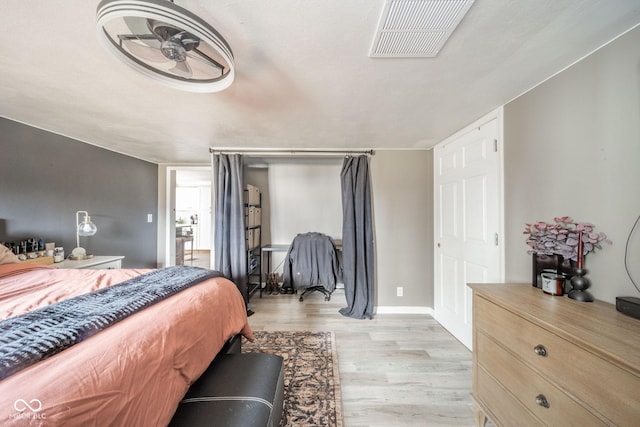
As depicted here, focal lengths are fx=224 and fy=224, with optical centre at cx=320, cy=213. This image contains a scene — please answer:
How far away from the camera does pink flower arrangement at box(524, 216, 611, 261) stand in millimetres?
1153

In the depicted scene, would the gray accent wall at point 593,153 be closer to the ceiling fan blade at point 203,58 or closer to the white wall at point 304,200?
the ceiling fan blade at point 203,58

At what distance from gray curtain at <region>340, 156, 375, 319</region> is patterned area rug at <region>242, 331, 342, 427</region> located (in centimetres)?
59

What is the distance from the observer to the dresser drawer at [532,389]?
85 centimetres

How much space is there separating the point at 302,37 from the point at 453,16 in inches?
25.8

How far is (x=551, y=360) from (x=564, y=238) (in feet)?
2.22

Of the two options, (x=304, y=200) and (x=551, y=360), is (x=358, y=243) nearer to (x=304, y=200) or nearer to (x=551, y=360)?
(x=304, y=200)

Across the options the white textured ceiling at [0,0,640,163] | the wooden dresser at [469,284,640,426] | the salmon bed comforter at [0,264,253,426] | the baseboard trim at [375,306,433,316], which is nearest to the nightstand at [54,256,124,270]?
the salmon bed comforter at [0,264,253,426]

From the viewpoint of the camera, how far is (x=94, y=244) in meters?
2.93

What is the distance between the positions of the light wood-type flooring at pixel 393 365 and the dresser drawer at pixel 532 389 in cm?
51

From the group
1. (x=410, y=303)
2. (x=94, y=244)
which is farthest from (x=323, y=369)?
(x=94, y=244)

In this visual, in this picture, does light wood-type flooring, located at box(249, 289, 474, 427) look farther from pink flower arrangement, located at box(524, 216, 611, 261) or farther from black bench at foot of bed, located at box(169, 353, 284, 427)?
pink flower arrangement, located at box(524, 216, 611, 261)

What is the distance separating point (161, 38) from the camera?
0.95 metres

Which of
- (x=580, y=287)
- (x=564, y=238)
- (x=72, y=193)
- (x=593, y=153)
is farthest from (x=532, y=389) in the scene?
(x=72, y=193)

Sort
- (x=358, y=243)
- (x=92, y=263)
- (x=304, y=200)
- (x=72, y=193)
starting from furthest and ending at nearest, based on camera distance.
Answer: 1. (x=304, y=200)
2. (x=358, y=243)
3. (x=72, y=193)
4. (x=92, y=263)
